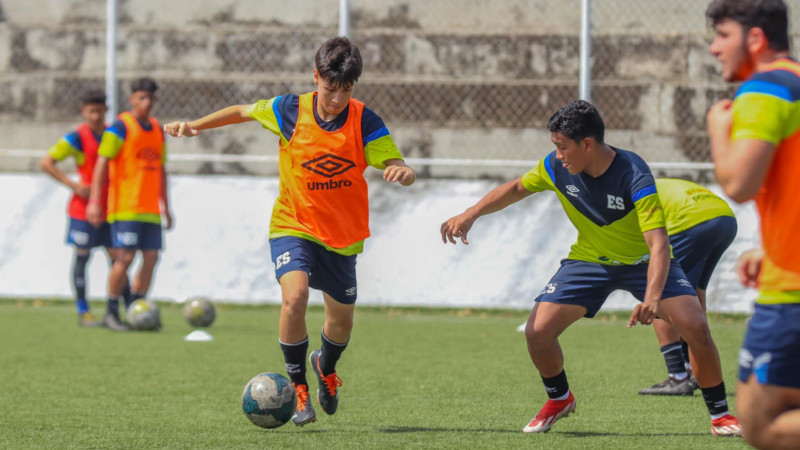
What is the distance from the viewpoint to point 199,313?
11.1m

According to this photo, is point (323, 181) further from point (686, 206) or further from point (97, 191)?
point (97, 191)

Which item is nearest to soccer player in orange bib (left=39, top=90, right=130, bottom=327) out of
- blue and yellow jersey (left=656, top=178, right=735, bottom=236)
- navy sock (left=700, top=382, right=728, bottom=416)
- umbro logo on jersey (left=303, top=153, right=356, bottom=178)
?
umbro logo on jersey (left=303, top=153, right=356, bottom=178)

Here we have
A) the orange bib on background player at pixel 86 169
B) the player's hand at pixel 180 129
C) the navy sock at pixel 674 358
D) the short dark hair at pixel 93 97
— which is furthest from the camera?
the orange bib on background player at pixel 86 169

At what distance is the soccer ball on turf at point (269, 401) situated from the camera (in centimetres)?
573

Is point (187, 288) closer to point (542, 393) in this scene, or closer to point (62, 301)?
point (62, 301)

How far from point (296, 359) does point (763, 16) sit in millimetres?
3459

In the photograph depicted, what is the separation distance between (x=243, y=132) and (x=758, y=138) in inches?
420

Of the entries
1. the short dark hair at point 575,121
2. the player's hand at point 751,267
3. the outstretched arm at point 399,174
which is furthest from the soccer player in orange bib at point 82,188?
the player's hand at point 751,267

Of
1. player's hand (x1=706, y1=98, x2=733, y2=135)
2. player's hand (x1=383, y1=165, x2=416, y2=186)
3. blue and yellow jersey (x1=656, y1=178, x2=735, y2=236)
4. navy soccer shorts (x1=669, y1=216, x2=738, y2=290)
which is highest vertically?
player's hand (x1=706, y1=98, x2=733, y2=135)

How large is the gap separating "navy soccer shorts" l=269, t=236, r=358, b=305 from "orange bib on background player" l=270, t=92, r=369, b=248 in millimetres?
64

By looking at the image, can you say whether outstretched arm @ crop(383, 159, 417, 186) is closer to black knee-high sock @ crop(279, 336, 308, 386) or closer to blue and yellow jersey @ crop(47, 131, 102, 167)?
black knee-high sock @ crop(279, 336, 308, 386)

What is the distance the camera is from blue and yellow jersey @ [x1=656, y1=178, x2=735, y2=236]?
7.04 meters

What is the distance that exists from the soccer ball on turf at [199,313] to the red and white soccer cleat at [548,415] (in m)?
5.76

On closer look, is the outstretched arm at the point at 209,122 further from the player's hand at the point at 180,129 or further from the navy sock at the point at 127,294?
the navy sock at the point at 127,294
